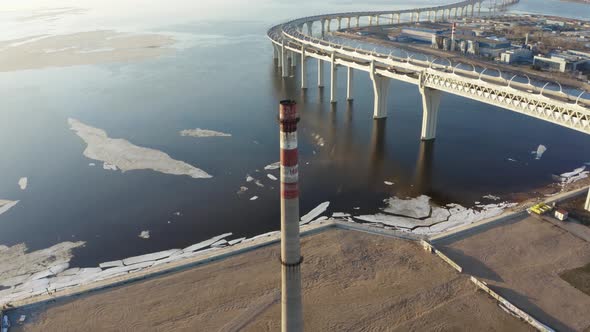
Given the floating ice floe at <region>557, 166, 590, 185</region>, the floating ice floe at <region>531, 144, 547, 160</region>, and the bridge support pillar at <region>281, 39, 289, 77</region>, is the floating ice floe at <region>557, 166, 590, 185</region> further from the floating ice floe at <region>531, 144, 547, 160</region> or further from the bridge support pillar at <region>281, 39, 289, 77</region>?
the bridge support pillar at <region>281, 39, 289, 77</region>

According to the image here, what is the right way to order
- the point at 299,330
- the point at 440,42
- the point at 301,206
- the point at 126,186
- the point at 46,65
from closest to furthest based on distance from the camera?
1. the point at 299,330
2. the point at 301,206
3. the point at 126,186
4. the point at 46,65
5. the point at 440,42

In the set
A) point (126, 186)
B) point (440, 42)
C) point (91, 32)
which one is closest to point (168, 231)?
point (126, 186)

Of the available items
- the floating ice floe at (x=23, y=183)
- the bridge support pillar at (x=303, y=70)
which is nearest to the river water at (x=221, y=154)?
the floating ice floe at (x=23, y=183)

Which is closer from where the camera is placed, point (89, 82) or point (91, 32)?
point (89, 82)

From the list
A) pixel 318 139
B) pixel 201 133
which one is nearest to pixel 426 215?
pixel 318 139

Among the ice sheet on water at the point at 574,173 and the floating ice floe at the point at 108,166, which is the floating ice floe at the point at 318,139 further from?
the ice sheet on water at the point at 574,173

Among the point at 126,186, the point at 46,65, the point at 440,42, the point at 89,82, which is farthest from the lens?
the point at 440,42

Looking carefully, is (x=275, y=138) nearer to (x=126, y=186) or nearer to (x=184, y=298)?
(x=126, y=186)
